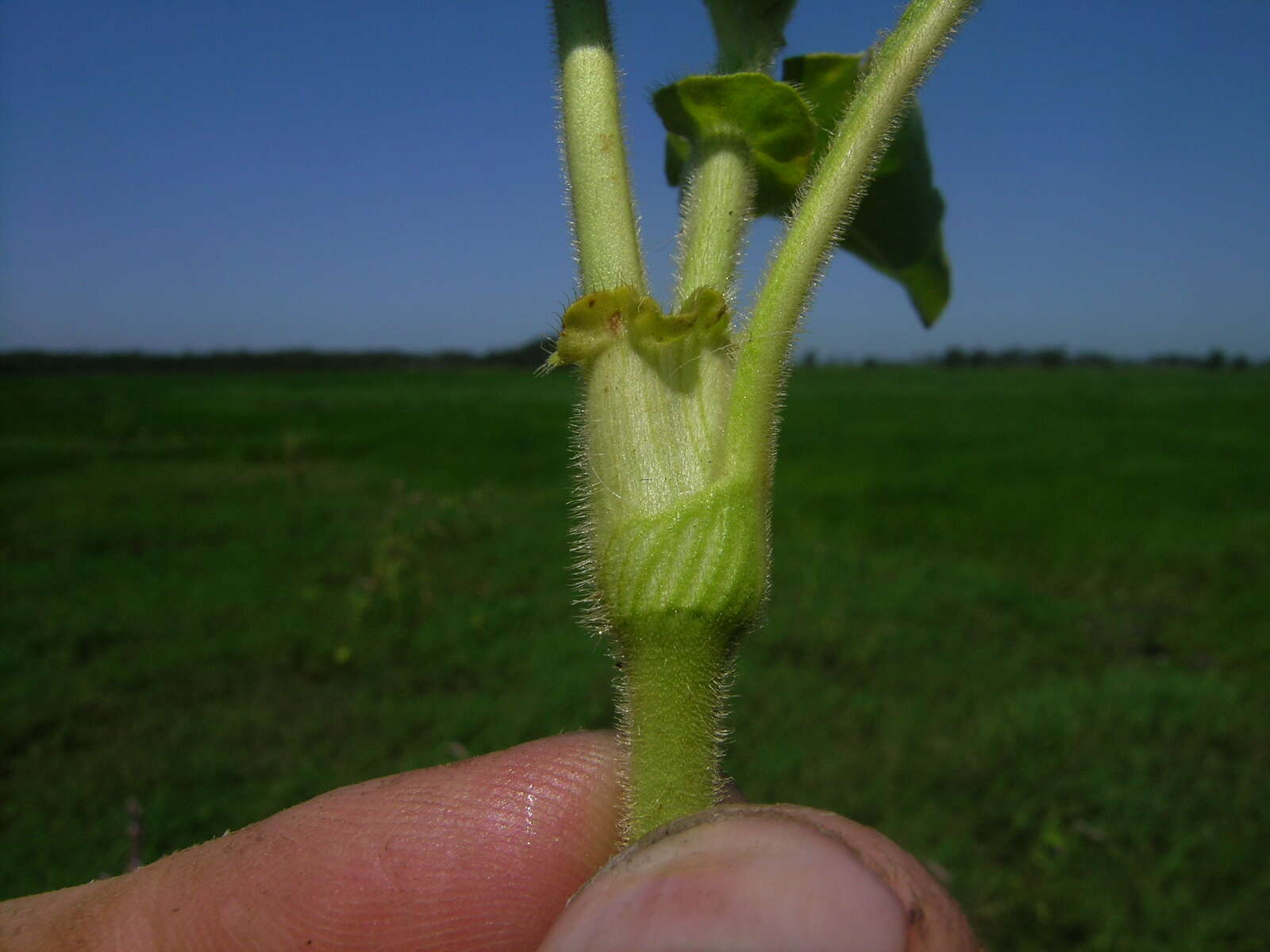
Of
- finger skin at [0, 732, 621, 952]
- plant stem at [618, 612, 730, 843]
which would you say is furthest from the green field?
plant stem at [618, 612, 730, 843]

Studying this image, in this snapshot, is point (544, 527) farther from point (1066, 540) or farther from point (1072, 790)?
point (1072, 790)

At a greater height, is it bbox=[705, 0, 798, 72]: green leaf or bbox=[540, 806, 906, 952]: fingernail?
bbox=[705, 0, 798, 72]: green leaf

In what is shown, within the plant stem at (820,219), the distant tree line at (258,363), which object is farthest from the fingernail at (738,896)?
the distant tree line at (258,363)

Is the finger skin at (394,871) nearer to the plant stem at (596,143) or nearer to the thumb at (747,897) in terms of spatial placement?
the thumb at (747,897)

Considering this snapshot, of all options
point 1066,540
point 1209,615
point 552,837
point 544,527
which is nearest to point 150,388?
point 544,527

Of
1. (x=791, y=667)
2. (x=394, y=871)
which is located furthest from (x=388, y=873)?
(x=791, y=667)

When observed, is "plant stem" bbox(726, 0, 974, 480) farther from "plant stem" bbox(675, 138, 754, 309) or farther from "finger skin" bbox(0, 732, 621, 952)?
"finger skin" bbox(0, 732, 621, 952)
